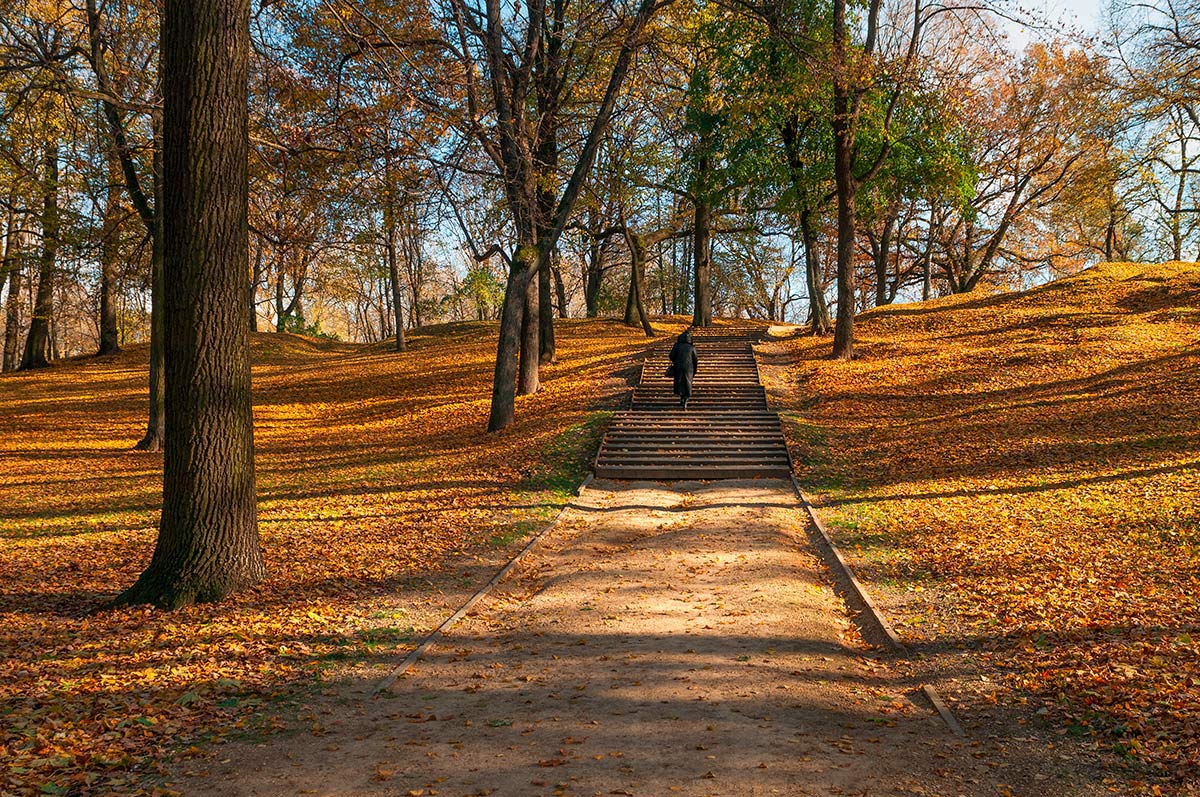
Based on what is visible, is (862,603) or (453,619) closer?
(453,619)

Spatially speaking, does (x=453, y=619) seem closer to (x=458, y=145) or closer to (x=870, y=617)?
(x=870, y=617)

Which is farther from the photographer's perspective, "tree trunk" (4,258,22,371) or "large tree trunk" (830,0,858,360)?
"tree trunk" (4,258,22,371)

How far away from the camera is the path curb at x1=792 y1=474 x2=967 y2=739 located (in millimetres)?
5836

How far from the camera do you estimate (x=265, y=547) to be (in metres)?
10.1

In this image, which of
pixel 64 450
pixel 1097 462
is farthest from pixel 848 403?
pixel 64 450

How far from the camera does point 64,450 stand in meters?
18.3

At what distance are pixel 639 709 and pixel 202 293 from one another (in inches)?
207

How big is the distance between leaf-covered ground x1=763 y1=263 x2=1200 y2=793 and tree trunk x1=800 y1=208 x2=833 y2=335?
2.48 metres

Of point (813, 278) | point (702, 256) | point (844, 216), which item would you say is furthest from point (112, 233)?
point (813, 278)

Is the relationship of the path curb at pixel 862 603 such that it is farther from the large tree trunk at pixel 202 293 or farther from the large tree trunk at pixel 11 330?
the large tree trunk at pixel 11 330

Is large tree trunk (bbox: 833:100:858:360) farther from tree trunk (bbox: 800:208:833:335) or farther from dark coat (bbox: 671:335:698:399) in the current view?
dark coat (bbox: 671:335:698:399)

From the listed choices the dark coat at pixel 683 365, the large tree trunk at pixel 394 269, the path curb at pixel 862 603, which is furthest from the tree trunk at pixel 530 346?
the path curb at pixel 862 603

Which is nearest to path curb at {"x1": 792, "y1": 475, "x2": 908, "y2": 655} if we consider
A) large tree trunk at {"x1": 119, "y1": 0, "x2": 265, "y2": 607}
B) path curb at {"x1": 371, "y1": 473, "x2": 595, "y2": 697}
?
path curb at {"x1": 371, "y1": 473, "x2": 595, "y2": 697}

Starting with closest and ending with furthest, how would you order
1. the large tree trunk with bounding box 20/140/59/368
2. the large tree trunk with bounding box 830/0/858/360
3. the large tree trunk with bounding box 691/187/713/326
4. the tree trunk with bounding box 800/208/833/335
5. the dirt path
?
1. the dirt path
2. the large tree trunk with bounding box 20/140/59/368
3. the large tree trunk with bounding box 830/0/858/360
4. the tree trunk with bounding box 800/208/833/335
5. the large tree trunk with bounding box 691/187/713/326
